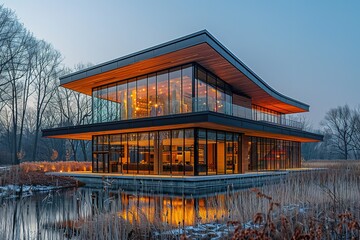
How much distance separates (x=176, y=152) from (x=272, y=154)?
13317 millimetres

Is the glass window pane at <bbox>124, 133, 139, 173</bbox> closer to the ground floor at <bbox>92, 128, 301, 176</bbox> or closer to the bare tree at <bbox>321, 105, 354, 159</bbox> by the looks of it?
the ground floor at <bbox>92, 128, 301, 176</bbox>

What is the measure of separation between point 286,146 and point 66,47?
8304cm

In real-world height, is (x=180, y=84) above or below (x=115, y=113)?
above

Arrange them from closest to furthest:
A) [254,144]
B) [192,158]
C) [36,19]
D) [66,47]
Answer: [192,158]
[254,144]
[36,19]
[66,47]

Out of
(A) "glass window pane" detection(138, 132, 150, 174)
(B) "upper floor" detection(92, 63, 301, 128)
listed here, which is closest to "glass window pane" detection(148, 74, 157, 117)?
(B) "upper floor" detection(92, 63, 301, 128)

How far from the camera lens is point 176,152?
1914cm

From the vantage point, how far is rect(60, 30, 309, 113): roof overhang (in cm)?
1656

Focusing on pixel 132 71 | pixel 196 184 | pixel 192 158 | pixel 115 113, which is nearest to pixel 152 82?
pixel 132 71

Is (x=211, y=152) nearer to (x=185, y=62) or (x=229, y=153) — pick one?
(x=229, y=153)

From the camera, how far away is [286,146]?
3200cm

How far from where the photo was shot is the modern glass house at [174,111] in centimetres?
1778

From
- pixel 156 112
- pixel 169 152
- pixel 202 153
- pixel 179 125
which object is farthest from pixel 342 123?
pixel 179 125

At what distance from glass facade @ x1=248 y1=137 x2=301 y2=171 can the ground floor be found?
0.16 meters

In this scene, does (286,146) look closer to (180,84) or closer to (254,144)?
(254,144)
